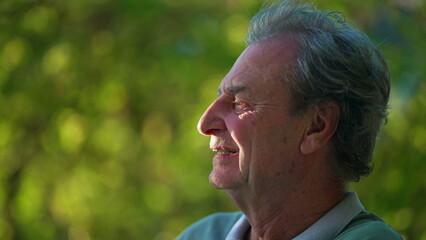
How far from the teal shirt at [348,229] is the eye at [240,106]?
393 mm

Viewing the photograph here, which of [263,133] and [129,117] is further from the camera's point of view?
[129,117]

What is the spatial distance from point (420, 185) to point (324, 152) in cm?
150

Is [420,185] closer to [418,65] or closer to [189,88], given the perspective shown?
[418,65]

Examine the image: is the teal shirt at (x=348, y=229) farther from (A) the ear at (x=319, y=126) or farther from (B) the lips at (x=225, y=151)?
(B) the lips at (x=225, y=151)

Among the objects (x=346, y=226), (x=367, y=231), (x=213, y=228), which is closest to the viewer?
(x=367, y=231)

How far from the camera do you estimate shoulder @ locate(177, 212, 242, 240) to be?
223cm

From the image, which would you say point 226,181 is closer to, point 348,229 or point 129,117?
point 348,229

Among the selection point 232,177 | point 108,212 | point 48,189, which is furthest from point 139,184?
point 232,177

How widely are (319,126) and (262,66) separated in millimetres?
210

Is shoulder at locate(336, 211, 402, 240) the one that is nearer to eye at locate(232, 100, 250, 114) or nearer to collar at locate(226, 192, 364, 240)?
collar at locate(226, 192, 364, 240)

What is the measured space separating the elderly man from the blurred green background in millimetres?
1273

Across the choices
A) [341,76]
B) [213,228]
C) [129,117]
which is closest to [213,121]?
[341,76]

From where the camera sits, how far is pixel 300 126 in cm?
190

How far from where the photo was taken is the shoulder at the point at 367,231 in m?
1.77
